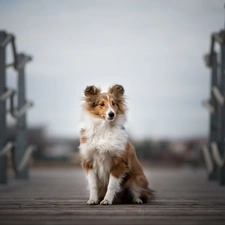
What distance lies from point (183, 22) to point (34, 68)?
2.87m

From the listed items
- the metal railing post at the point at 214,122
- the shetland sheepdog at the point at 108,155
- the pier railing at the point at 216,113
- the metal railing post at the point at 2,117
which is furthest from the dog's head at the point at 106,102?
the metal railing post at the point at 214,122

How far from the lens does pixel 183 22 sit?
8922 mm

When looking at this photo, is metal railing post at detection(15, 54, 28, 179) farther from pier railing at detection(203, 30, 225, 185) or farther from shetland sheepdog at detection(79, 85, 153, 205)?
shetland sheepdog at detection(79, 85, 153, 205)

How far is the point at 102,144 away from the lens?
404 cm

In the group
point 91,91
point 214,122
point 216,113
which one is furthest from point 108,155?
point 214,122

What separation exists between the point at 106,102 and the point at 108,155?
0.45m

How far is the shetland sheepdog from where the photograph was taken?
159 inches

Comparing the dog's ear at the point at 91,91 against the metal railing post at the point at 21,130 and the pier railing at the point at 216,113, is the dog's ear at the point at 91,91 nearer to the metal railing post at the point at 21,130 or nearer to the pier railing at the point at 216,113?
the pier railing at the point at 216,113

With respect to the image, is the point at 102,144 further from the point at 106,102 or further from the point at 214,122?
the point at 214,122

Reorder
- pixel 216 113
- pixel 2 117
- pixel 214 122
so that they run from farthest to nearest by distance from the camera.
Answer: pixel 214 122
pixel 216 113
pixel 2 117

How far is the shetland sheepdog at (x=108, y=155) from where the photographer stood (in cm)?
404

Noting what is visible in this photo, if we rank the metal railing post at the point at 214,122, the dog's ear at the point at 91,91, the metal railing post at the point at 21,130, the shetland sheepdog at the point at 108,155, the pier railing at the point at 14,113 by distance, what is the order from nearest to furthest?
1. the shetland sheepdog at the point at 108,155
2. the dog's ear at the point at 91,91
3. the pier railing at the point at 14,113
4. the metal railing post at the point at 214,122
5. the metal railing post at the point at 21,130

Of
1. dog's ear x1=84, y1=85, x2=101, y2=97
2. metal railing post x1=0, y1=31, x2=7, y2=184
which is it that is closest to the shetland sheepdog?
dog's ear x1=84, y1=85, x2=101, y2=97

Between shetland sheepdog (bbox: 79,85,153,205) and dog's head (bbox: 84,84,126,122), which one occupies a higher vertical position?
dog's head (bbox: 84,84,126,122)
